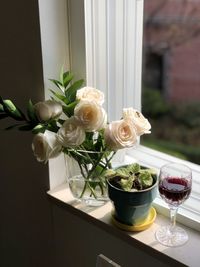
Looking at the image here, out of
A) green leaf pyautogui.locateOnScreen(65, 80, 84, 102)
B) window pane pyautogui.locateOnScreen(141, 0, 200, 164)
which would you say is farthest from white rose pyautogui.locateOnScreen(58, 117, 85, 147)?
window pane pyautogui.locateOnScreen(141, 0, 200, 164)

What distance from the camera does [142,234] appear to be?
1.03 m

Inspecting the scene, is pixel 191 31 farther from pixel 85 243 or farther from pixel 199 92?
pixel 85 243

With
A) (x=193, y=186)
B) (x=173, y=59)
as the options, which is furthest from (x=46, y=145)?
(x=173, y=59)

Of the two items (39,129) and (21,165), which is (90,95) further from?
(21,165)

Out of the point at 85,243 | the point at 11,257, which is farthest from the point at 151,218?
the point at 11,257

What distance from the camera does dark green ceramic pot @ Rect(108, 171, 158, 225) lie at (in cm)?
98

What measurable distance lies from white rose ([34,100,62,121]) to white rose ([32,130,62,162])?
39mm

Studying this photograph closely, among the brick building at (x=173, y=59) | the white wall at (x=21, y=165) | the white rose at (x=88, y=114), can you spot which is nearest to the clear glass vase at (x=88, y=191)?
the white wall at (x=21, y=165)

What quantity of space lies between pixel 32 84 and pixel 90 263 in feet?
1.75

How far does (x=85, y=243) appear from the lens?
1194mm

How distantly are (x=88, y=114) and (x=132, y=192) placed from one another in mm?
208

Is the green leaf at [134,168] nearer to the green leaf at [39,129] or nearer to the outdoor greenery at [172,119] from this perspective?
the green leaf at [39,129]

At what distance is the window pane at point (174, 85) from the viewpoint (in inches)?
123

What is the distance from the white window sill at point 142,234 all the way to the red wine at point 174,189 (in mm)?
113
